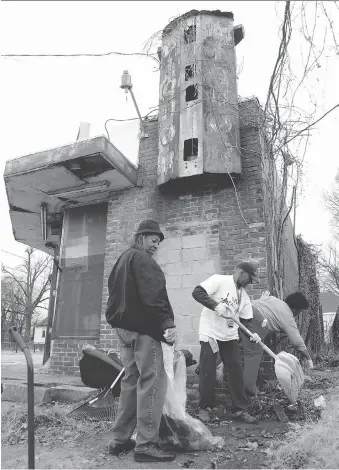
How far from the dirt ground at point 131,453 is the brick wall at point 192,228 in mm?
1669

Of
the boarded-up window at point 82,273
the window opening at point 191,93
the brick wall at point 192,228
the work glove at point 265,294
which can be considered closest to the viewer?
the work glove at point 265,294

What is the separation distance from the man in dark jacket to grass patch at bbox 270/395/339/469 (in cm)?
73

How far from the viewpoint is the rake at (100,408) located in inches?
144

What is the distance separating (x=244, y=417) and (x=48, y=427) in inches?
71.9

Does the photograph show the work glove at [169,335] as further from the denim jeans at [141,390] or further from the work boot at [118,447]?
the work boot at [118,447]

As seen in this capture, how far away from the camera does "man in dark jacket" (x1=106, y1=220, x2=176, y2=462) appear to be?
2.57m

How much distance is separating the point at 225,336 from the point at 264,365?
4.28 feet

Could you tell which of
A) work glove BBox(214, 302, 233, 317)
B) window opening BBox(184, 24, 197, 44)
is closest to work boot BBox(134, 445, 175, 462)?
work glove BBox(214, 302, 233, 317)

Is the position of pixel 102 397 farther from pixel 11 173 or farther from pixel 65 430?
pixel 11 173

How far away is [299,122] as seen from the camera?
6.15 m

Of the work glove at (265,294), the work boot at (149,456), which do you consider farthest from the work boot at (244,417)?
the work glove at (265,294)

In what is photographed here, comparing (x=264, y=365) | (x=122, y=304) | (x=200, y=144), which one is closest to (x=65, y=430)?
(x=122, y=304)

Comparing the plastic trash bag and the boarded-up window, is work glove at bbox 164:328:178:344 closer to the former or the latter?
the plastic trash bag

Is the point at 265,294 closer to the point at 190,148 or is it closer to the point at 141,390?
the point at 190,148
